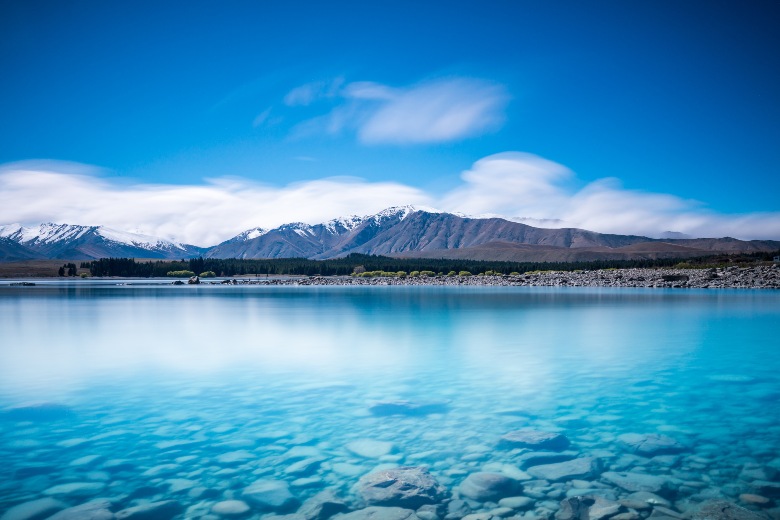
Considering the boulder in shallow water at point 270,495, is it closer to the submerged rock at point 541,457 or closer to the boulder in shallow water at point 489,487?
the boulder in shallow water at point 489,487

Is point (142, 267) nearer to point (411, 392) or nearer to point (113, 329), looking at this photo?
point (113, 329)

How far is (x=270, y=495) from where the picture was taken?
266 inches

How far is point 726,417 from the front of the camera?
10.3 m

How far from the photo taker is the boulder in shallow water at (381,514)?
607 cm

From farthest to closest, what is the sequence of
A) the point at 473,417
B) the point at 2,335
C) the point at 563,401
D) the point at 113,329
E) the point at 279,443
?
the point at 113,329 < the point at 2,335 < the point at 563,401 < the point at 473,417 < the point at 279,443

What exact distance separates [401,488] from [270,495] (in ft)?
5.29

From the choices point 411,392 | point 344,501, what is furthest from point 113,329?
point 344,501

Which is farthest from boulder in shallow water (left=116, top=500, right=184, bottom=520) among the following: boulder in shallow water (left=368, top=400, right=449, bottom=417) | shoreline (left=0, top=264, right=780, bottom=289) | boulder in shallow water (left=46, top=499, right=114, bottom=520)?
shoreline (left=0, top=264, right=780, bottom=289)

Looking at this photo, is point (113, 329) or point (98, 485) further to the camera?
point (113, 329)

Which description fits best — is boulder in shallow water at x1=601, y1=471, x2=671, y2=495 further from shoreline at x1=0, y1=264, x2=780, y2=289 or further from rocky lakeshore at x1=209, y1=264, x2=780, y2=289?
shoreline at x1=0, y1=264, x2=780, y2=289

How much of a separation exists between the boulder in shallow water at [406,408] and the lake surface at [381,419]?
0.06 metres

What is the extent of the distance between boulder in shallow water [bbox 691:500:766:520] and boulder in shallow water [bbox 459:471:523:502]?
196 cm

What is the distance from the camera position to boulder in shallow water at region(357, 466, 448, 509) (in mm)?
6473

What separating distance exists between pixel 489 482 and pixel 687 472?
270cm
